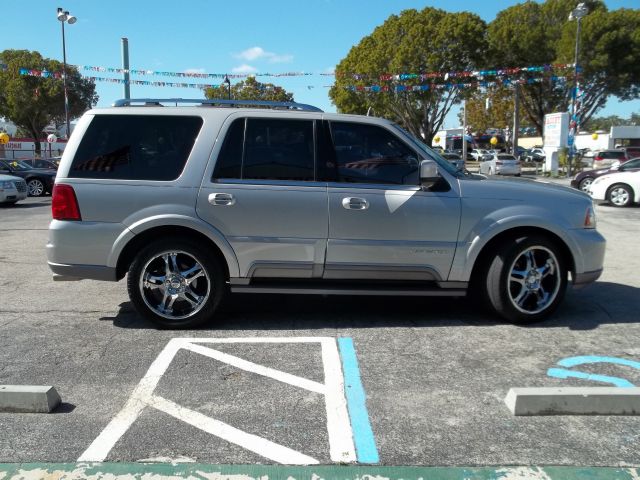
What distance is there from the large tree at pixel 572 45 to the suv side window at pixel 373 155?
111 ft

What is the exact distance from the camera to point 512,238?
5.10 m

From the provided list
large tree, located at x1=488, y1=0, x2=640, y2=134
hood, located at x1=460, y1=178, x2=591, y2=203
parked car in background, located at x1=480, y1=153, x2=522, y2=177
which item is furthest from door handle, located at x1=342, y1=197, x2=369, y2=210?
large tree, located at x1=488, y1=0, x2=640, y2=134

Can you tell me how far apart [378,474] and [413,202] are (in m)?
2.62

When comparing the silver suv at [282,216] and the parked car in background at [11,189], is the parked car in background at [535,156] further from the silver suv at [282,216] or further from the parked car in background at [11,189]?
the silver suv at [282,216]

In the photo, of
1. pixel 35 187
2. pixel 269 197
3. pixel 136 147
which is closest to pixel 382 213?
pixel 269 197

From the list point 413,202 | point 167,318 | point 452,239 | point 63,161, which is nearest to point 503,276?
point 452,239

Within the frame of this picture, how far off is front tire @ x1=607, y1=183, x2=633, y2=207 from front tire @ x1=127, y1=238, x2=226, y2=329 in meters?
14.6

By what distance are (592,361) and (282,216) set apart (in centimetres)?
275

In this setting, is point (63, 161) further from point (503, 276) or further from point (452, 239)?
point (503, 276)

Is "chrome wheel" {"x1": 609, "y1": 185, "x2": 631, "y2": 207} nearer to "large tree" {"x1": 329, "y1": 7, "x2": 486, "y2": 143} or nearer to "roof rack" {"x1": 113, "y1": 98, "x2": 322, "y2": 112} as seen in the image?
"roof rack" {"x1": 113, "y1": 98, "x2": 322, "y2": 112}

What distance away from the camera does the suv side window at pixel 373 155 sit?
5.04 m

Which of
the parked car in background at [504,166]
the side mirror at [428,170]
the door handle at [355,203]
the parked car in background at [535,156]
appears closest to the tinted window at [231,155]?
the door handle at [355,203]

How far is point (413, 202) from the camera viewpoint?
195 inches

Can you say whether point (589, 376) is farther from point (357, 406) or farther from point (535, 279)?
point (357, 406)
